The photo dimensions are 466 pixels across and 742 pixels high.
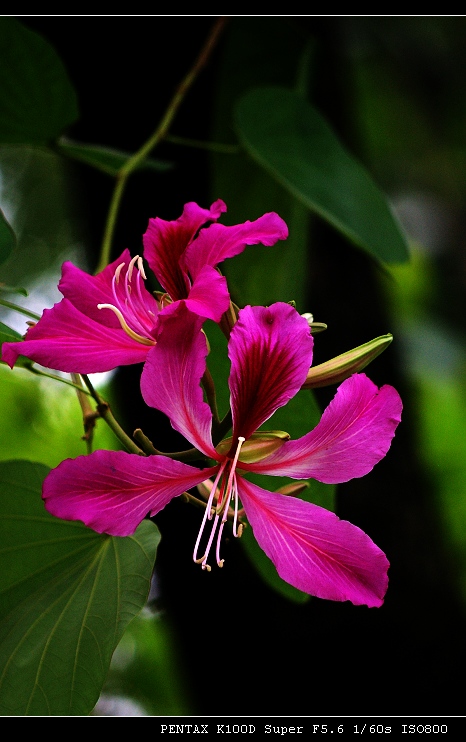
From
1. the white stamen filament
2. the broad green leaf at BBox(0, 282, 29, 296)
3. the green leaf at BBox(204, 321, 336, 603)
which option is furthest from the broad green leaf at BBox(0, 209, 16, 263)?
the white stamen filament

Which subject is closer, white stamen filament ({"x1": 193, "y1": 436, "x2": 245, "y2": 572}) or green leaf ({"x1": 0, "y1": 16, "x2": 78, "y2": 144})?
white stamen filament ({"x1": 193, "y1": 436, "x2": 245, "y2": 572})

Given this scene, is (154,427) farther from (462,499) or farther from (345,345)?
(462,499)

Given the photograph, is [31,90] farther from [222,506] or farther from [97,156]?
[222,506]

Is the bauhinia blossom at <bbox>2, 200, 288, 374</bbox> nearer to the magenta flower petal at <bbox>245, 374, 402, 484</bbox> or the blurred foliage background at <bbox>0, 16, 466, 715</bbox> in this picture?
the magenta flower petal at <bbox>245, 374, 402, 484</bbox>

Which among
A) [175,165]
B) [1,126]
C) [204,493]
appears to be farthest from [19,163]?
[204,493]

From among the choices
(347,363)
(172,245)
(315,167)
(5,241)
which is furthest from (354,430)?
(315,167)
